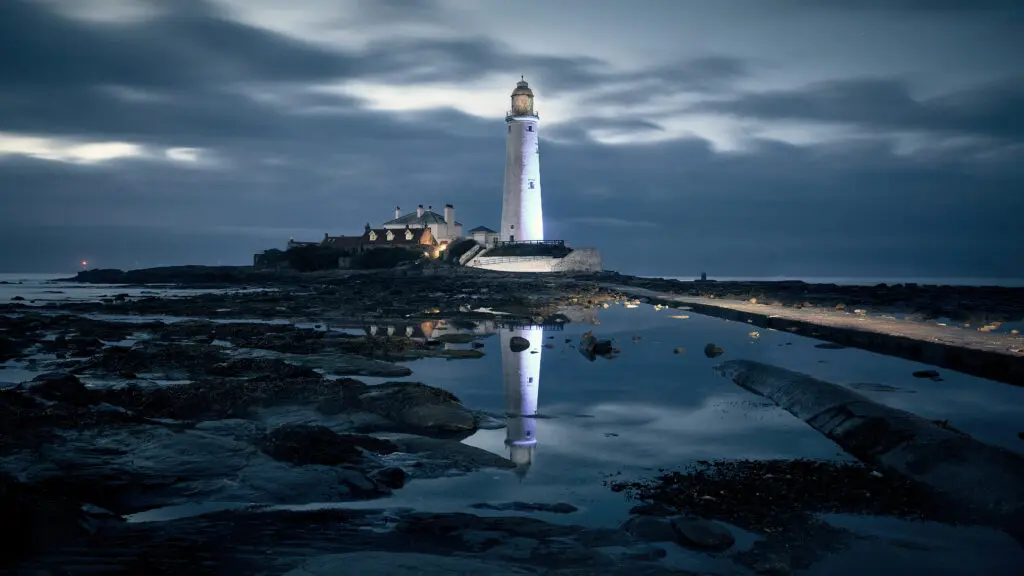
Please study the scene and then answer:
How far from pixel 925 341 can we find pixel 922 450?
764 centimetres

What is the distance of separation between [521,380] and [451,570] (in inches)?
328

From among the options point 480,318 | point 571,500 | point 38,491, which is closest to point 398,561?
point 571,500

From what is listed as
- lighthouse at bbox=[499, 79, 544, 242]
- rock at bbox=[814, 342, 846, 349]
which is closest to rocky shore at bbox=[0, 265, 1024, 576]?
rock at bbox=[814, 342, 846, 349]

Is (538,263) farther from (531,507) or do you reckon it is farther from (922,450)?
(531,507)

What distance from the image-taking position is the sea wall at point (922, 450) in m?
5.73

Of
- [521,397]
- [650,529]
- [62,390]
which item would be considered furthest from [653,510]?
[62,390]

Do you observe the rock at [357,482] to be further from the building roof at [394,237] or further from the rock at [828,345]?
the building roof at [394,237]

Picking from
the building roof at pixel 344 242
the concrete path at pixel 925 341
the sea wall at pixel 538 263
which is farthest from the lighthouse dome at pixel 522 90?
the concrete path at pixel 925 341

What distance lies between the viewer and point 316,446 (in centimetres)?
677

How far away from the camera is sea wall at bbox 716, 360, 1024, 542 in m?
5.73

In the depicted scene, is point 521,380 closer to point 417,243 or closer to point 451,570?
point 451,570

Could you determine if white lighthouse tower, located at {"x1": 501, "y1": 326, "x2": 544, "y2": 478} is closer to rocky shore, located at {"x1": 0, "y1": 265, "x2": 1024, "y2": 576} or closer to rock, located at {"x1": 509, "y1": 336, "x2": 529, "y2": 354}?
rock, located at {"x1": 509, "y1": 336, "x2": 529, "y2": 354}

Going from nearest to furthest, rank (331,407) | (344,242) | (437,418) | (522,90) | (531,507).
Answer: (531,507), (437,418), (331,407), (522,90), (344,242)

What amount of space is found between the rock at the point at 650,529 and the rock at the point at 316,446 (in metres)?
2.80
